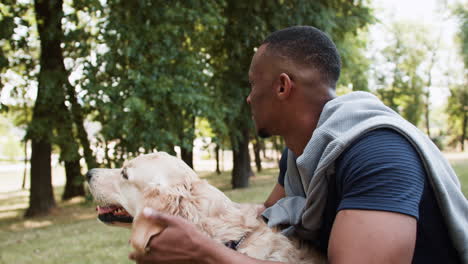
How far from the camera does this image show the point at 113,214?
358 centimetres

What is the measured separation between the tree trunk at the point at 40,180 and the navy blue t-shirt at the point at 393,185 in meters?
14.5

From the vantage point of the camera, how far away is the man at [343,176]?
1.91 metres

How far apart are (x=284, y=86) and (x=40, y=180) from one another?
14.7m

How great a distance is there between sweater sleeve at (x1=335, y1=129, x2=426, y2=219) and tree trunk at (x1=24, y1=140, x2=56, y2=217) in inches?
573

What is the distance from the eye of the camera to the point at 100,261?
7320 millimetres

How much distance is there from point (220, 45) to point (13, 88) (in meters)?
8.04

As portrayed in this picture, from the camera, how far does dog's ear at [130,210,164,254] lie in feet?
8.42

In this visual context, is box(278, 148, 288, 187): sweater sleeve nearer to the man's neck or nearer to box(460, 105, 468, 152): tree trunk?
the man's neck

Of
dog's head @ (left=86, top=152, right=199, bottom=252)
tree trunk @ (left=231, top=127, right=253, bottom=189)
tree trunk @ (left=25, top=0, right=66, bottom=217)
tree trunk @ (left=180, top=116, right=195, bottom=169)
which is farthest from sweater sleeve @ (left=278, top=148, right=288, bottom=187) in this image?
tree trunk @ (left=231, top=127, right=253, bottom=189)

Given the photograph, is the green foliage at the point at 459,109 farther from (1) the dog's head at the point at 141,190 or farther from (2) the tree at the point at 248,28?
(1) the dog's head at the point at 141,190

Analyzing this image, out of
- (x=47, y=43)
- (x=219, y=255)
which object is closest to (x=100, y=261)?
(x=219, y=255)

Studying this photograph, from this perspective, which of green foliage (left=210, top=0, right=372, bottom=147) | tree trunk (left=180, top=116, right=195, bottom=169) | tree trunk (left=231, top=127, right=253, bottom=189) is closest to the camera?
tree trunk (left=180, top=116, right=195, bottom=169)

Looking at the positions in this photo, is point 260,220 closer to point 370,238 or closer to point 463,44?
point 370,238

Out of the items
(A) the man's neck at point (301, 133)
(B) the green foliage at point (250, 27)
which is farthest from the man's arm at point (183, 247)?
(B) the green foliage at point (250, 27)
